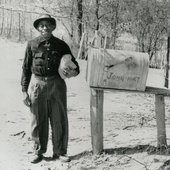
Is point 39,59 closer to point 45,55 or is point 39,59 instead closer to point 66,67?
point 45,55

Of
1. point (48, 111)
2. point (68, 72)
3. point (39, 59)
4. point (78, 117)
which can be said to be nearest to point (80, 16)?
point (78, 117)

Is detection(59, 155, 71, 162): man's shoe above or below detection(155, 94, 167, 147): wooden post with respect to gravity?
below

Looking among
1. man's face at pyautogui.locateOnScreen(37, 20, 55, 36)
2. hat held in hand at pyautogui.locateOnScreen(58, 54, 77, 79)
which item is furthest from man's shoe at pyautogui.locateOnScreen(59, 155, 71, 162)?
man's face at pyautogui.locateOnScreen(37, 20, 55, 36)

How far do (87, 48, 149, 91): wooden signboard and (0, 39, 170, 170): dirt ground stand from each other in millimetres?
1016

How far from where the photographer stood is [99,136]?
6270 mm

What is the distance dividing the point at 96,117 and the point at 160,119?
927mm

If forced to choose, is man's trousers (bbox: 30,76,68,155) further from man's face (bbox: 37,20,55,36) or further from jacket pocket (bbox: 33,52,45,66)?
man's face (bbox: 37,20,55,36)

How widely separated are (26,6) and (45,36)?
2170cm

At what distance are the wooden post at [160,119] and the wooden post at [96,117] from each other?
2.62 ft

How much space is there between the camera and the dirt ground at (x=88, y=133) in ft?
19.6

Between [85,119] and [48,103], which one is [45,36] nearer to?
[48,103]

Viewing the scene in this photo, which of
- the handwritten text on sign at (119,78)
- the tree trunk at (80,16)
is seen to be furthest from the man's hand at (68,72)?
the tree trunk at (80,16)

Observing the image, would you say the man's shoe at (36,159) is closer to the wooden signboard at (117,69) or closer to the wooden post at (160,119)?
the wooden signboard at (117,69)

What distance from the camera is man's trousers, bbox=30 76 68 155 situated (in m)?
6.06
